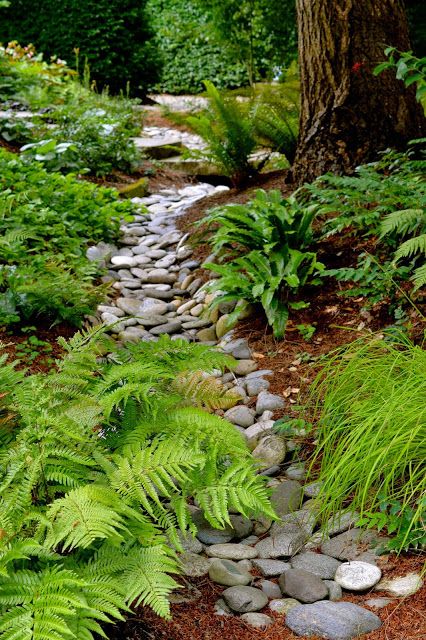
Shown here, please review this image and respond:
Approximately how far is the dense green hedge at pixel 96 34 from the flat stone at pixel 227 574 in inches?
451

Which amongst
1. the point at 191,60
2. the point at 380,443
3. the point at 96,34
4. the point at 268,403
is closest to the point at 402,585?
the point at 380,443

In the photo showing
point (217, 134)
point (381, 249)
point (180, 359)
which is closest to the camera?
point (180, 359)

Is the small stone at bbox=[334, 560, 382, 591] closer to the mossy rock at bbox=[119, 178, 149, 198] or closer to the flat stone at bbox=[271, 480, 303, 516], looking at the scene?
the flat stone at bbox=[271, 480, 303, 516]

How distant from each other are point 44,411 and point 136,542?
503 millimetres

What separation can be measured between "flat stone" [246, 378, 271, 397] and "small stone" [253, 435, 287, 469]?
20.5 inches

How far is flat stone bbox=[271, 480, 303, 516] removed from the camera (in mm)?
2994

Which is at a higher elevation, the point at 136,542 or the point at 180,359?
the point at 180,359

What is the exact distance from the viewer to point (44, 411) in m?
2.39

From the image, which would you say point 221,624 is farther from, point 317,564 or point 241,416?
point 241,416

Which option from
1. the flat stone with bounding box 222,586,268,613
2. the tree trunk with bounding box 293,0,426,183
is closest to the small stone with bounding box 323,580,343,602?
the flat stone with bounding box 222,586,268,613

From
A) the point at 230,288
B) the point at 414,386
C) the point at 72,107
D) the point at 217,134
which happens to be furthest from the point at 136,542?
the point at 72,107

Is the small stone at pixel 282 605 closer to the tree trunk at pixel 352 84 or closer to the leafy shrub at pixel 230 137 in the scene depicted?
the tree trunk at pixel 352 84

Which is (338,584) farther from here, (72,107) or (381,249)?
(72,107)

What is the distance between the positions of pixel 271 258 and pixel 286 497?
6.06 feet
